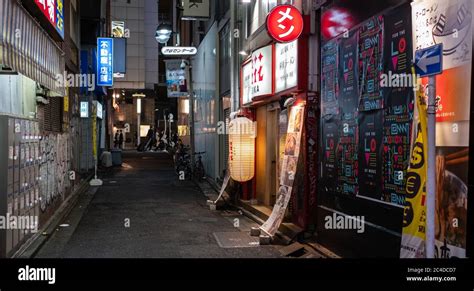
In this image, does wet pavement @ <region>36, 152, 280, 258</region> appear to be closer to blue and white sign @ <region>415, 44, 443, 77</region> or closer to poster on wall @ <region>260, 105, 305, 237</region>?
poster on wall @ <region>260, 105, 305, 237</region>

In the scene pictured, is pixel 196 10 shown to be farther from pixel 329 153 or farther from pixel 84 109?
pixel 329 153

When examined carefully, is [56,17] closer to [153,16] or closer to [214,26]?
[214,26]

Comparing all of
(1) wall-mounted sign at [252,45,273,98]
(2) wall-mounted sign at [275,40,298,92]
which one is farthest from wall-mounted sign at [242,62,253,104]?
(2) wall-mounted sign at [275,40,298,92]

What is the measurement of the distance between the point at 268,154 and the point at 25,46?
27.1 ft

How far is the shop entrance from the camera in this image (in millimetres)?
15172

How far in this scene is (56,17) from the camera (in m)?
14.1

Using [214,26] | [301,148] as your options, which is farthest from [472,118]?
[214,26]

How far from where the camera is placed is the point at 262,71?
14453mm

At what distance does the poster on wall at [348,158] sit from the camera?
935 cm

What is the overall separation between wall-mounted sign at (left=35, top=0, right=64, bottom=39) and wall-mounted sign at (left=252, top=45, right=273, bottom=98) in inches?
226

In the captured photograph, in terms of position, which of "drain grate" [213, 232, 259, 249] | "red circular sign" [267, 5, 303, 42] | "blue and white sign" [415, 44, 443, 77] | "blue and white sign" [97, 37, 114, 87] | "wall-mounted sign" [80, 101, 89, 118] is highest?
"blue and white sign" [97, 37, 114, 87]

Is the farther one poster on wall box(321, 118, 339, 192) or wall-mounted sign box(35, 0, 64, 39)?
wall-mounted sign box(35, 0, 64, 39)

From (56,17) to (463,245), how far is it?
39.8 ft

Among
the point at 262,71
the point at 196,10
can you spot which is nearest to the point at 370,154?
the point at 262,71
